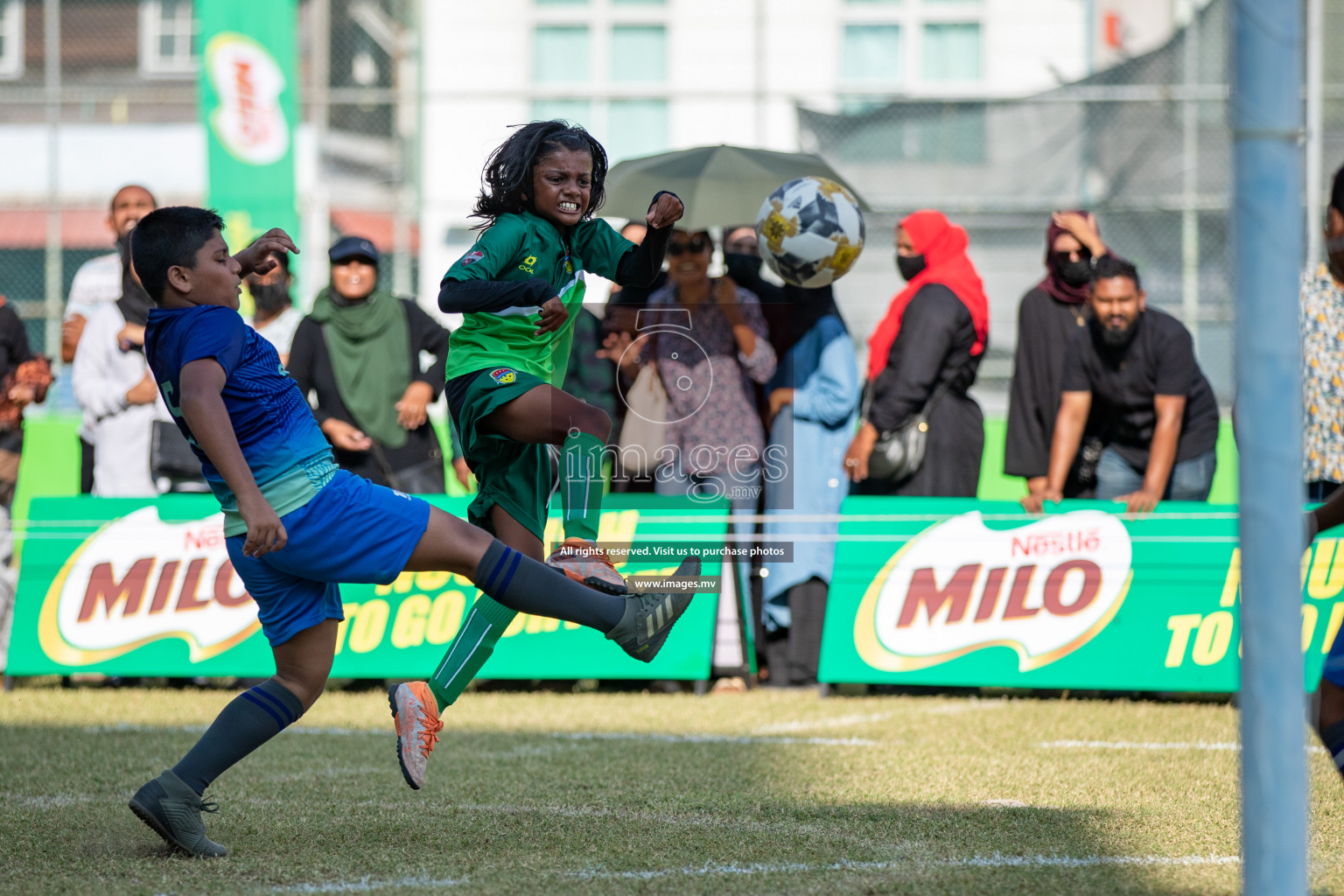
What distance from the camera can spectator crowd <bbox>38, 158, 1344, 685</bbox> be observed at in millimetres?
7867

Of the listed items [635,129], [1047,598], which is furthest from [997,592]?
[635,129]

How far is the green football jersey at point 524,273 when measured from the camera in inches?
178

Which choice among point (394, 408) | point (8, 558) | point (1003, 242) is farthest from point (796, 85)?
point (8, 558)

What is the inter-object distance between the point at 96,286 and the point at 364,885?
6.39 m

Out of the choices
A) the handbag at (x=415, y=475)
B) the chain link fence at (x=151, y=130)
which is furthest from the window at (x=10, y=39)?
the handbag at (x=415, y=475)

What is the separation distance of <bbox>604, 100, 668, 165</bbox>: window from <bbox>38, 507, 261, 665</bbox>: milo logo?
9711mm

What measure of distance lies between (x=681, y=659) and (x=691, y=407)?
1.35m

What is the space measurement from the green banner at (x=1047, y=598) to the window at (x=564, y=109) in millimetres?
9609

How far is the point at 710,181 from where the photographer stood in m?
8.68

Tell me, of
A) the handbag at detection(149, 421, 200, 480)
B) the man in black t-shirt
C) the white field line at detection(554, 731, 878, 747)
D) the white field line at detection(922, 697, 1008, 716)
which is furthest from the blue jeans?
the handbag at detection(149, 421, 200, 480)

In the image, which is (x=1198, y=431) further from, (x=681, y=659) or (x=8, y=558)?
(x=8, y=558)

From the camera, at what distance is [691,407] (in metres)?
7.98

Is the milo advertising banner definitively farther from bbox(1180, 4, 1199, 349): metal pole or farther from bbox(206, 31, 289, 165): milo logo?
bbox(1180, 4, 1199, 349): metal pole

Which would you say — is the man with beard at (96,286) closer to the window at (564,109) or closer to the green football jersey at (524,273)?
the green football jersey at (524,273)
